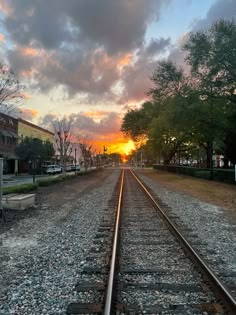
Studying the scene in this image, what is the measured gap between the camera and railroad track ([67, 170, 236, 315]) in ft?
15.7

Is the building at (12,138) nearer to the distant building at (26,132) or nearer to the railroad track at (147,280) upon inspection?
the distant building at (26,132)

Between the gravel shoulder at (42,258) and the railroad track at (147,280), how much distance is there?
0.26 metres

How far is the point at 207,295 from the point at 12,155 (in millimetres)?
64463

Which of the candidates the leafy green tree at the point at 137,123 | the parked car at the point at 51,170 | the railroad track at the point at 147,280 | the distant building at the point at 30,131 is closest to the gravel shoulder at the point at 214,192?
the railroad track at the point at 147,280

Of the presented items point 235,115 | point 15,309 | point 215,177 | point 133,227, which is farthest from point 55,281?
point 235,115

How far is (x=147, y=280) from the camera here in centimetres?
589

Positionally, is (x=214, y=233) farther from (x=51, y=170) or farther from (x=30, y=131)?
(x=30, y=131)

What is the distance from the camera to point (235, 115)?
40.0 meters

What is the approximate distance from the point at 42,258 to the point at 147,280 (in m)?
2.42

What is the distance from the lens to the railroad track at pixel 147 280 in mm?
4777

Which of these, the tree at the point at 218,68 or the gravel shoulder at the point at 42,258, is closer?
the gravel shoulder at the point at 42,258

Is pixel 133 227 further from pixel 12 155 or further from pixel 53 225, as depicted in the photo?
pixel 12 155

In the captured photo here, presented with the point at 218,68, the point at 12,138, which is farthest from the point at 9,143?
the point at 218,68

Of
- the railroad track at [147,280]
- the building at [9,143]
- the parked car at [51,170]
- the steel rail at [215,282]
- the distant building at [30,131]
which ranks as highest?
the distant building at [30,131]
